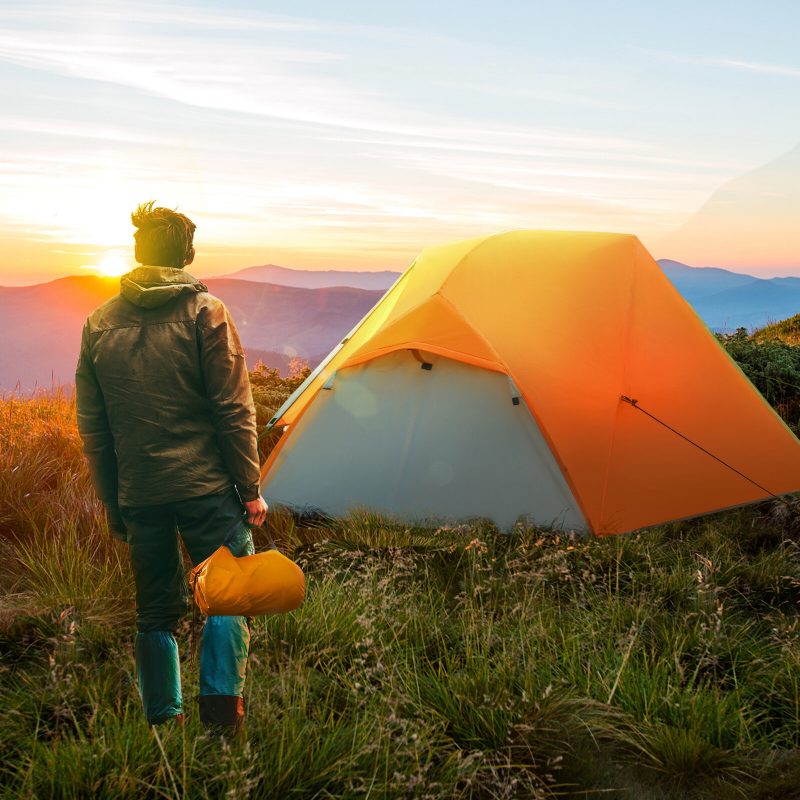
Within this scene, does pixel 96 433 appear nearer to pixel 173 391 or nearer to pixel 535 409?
pixel 173 391

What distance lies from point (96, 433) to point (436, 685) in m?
1.79

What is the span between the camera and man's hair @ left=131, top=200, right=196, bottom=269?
11.0ft

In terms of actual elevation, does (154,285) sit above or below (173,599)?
above

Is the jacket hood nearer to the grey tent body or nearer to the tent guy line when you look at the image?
the grey tent body

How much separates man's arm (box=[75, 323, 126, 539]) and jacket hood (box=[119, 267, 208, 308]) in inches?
11.8

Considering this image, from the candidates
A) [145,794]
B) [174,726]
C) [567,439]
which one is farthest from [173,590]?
[567,439]

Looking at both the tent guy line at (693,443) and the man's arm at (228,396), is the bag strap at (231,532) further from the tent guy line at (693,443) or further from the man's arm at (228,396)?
the tent guy line at (693,443)

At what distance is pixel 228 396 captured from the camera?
328 centimetres

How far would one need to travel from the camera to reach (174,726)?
2922mm

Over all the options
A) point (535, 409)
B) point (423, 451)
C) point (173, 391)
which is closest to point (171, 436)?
point (173, 391)

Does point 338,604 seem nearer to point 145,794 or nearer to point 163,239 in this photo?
point 145,794

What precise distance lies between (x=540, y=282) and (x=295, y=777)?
462cm

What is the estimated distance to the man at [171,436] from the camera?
3268 mm

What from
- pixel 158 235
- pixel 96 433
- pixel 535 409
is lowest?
pixel 535 409
